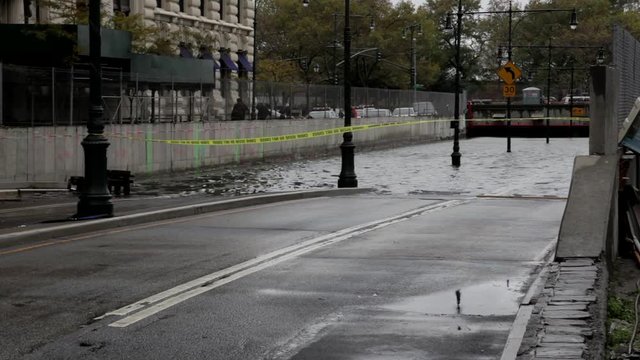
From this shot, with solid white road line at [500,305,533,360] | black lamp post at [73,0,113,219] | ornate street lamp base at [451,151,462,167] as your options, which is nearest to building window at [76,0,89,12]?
ornate street lamp base at [451,151,462,167]

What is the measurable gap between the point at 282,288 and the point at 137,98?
74.8 feet

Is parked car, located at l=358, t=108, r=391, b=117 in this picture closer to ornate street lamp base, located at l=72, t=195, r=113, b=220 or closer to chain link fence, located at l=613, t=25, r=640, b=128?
chain link fence, located at l=613, t=25, r=640, b=128

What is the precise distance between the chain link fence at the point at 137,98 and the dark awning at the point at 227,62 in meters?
9.12

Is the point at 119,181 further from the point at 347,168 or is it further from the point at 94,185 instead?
the point at 94,185

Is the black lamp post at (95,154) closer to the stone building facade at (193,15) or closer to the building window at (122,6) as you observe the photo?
the stone building facade at (193,15)

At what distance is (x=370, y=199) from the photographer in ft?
74.1

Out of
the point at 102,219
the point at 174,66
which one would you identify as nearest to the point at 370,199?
the point at 102,219

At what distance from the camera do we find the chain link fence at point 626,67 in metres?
14.9

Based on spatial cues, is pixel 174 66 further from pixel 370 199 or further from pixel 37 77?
pixel 370 199

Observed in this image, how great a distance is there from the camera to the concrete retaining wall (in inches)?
968

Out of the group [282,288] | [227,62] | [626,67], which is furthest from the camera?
[227,62]

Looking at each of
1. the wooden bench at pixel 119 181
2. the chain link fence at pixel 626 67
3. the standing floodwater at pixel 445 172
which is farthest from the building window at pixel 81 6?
the chain link fence at pixel 626 67

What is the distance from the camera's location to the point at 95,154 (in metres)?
15.4

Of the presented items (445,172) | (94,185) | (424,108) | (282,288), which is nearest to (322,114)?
(445,172)
